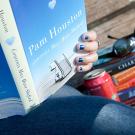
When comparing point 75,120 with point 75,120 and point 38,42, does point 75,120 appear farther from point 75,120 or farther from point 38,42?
point 38,42

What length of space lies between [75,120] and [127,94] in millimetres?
591

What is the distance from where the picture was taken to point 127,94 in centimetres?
156

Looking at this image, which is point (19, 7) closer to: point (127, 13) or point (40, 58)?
point (40, 58)

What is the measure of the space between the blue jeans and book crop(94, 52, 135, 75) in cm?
49

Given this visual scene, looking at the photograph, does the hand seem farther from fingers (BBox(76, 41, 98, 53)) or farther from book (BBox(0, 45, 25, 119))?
book (BBox(0, 45, 25, 119))

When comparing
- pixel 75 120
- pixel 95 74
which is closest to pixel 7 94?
pixel 75 120

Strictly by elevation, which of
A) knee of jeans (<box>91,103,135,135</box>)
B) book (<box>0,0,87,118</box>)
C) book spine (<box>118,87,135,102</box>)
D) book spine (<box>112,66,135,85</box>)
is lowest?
book spine (<box>118,87,135,102</box>)

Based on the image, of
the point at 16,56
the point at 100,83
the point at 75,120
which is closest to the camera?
the point at 16,56

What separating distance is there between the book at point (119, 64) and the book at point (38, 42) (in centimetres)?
53

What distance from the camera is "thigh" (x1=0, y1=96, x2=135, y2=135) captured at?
0.99 meters

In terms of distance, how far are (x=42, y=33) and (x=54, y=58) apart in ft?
0.23

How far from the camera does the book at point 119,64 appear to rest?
1536 mm

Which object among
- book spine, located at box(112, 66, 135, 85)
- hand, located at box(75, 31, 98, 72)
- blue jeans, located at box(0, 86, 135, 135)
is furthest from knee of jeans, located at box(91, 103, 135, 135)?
book spine, located at box(112, 66, 135, 85)

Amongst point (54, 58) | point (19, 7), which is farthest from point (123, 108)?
point (19, 7)
